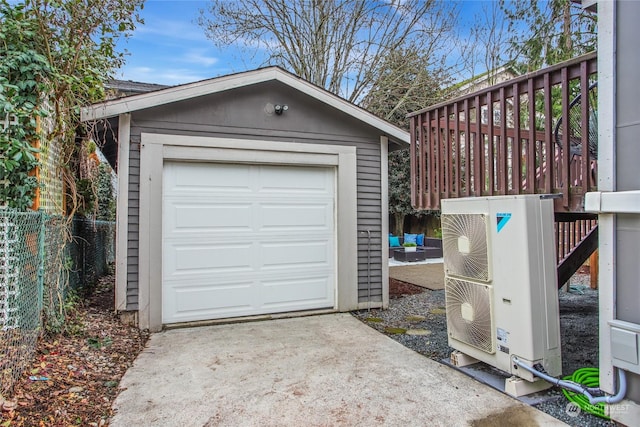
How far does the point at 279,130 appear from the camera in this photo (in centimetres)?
516

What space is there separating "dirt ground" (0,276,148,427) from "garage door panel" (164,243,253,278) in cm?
85

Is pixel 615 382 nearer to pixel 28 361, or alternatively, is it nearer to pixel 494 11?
pixel 28 361

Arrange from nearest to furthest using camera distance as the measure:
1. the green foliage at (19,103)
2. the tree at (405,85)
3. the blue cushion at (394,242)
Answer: the green foliage at (19,103) → the tree at (405,85) → the blue cushion at (394,242)

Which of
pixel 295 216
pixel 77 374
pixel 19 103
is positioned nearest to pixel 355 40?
pixel 295 216

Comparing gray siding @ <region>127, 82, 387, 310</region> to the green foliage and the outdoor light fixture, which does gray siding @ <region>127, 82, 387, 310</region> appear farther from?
the green foliage

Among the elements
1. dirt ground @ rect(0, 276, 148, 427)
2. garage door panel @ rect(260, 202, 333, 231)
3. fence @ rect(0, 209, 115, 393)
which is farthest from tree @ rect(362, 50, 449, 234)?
fence @ rect(0, 209, 115, 393)

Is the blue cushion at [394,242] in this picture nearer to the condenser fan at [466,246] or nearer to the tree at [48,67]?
the condenser fan at [466,246]

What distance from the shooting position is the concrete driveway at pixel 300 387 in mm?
2631

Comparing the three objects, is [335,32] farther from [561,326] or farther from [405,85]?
[561,326]

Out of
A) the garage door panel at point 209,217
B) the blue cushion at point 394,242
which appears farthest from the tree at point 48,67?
the blue cushion at point 394,242

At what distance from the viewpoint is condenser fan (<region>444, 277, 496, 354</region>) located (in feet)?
10.0

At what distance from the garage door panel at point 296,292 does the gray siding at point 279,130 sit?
20.8 inches

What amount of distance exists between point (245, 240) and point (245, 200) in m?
0.51

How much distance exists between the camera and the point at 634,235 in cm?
238
